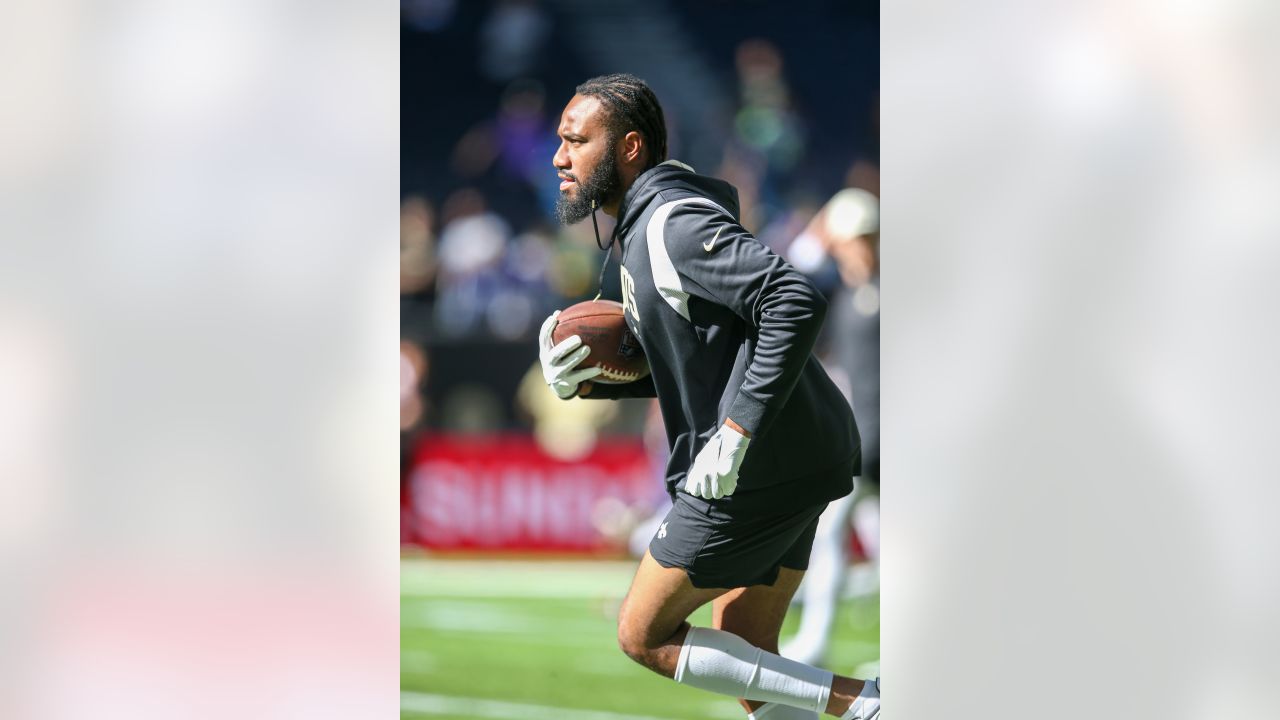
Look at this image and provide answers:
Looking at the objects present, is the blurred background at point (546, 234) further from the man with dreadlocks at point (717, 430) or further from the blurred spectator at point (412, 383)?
the man with dreadlocks at point (717, 430)

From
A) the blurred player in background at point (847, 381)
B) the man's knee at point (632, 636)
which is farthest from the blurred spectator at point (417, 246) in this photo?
the man's knee at point (632, 636)

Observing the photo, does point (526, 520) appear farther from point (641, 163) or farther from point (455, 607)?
point (641, 163)

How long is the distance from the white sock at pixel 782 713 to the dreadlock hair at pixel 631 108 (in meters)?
1.31

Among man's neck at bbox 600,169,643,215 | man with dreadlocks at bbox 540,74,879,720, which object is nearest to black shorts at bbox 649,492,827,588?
man with dreadlocks at bbox 540,74,879,720

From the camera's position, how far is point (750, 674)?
8.75 ft

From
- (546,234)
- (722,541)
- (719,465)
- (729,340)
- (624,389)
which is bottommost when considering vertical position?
(722,541)

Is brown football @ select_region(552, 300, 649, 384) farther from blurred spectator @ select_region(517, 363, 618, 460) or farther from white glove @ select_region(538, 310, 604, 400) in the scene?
blurred spectator @ select_region(517, 363, 618, 460)

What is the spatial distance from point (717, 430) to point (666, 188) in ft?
1.82

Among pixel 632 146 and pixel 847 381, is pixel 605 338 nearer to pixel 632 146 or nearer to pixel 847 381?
pixel 632 146

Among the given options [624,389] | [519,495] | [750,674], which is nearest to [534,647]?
[519,495]

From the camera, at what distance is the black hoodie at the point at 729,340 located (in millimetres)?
2496

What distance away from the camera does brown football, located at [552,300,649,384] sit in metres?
2.98
